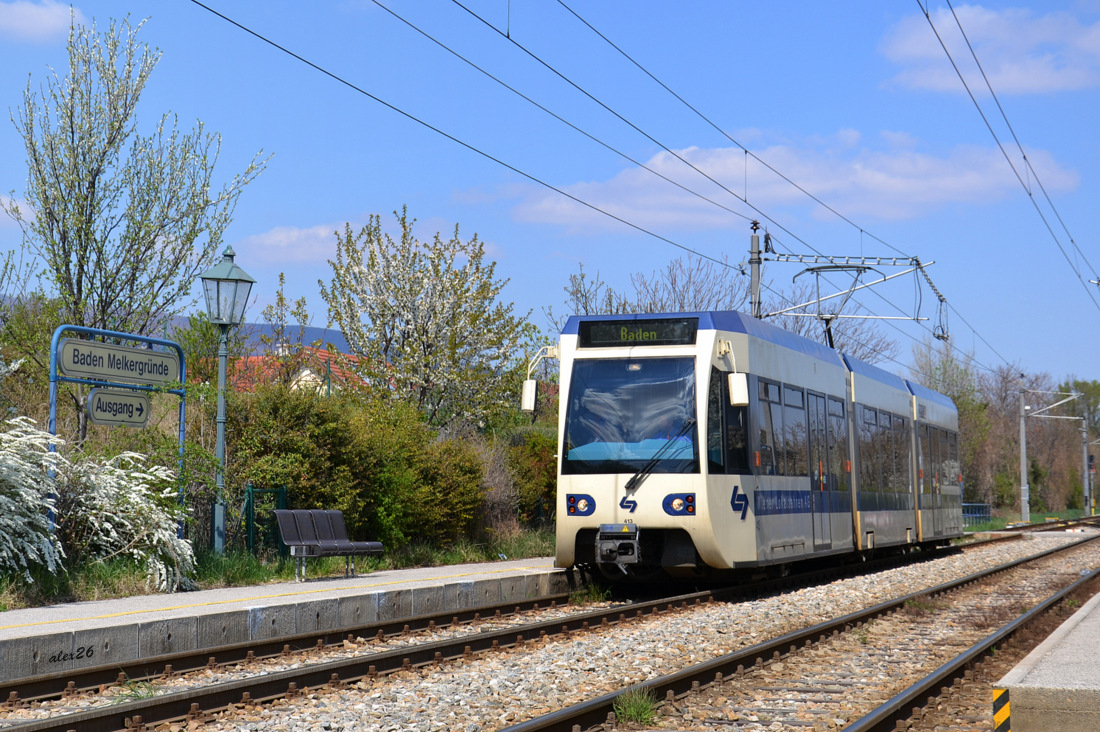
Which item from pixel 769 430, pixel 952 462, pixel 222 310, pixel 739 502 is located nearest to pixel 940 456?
pixel 952 462

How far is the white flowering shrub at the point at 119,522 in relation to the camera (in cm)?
1327

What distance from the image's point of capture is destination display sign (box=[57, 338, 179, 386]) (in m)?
13.7

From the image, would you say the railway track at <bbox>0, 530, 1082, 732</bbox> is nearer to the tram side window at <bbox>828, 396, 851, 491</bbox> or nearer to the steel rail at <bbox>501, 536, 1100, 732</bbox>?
the steel rail at <bbox>501, 536, 1100, 732</bbox>

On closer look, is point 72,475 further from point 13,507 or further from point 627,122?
point 627,122

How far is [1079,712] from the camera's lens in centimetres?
643

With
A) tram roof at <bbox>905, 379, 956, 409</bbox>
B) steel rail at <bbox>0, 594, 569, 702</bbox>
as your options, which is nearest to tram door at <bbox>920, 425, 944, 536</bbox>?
tram roof at <bbox>905, 379, 956, 409</bbox>

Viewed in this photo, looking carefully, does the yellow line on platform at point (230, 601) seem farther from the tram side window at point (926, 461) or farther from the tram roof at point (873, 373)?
the tram side window at point (926, 461)

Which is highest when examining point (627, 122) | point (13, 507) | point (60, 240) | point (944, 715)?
point (627, 122)

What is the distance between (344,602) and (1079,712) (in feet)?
25.7

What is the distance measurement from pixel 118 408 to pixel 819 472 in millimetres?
10019

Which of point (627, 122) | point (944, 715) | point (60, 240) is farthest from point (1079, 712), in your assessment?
point (60, 240)

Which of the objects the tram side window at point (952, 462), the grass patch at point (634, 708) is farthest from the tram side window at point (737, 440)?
the tram side window at point (952, 462)

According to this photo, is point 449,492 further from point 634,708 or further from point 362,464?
point 634,708

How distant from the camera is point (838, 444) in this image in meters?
19.0
